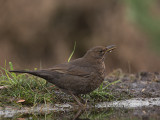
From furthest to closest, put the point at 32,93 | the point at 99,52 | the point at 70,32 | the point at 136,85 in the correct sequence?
the point at 70,32
the point at 136,85
the point at 99,52
the point at 32,93

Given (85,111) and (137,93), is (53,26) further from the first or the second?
(85,111)

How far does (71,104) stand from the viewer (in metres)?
6.33

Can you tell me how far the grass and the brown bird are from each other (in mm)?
246

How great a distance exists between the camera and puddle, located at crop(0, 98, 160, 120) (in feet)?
17.6

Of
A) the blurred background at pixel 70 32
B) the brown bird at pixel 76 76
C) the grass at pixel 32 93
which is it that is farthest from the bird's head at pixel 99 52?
the blurred background at pixel 70 32

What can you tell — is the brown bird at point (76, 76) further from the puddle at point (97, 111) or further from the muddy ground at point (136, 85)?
the muddy ground at point (136, 85)

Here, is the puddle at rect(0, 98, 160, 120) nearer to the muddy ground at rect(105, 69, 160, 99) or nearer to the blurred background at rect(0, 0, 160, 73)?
the muddy ground at rect(105, 69, 160, 99)

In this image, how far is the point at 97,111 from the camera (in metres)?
5.83

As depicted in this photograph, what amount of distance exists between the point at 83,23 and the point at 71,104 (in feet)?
24.6

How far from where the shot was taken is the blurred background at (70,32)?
42.0 feet

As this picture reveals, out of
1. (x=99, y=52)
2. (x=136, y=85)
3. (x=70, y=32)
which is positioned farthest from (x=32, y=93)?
(x=70, y=32)

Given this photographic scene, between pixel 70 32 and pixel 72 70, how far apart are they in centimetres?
701

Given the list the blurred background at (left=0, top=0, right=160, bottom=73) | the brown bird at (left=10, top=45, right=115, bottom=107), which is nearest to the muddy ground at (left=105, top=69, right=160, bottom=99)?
the brown bird at (left=10, top=45, right=115, bottom=107)

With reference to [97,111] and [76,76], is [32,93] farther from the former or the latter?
[97,111]
